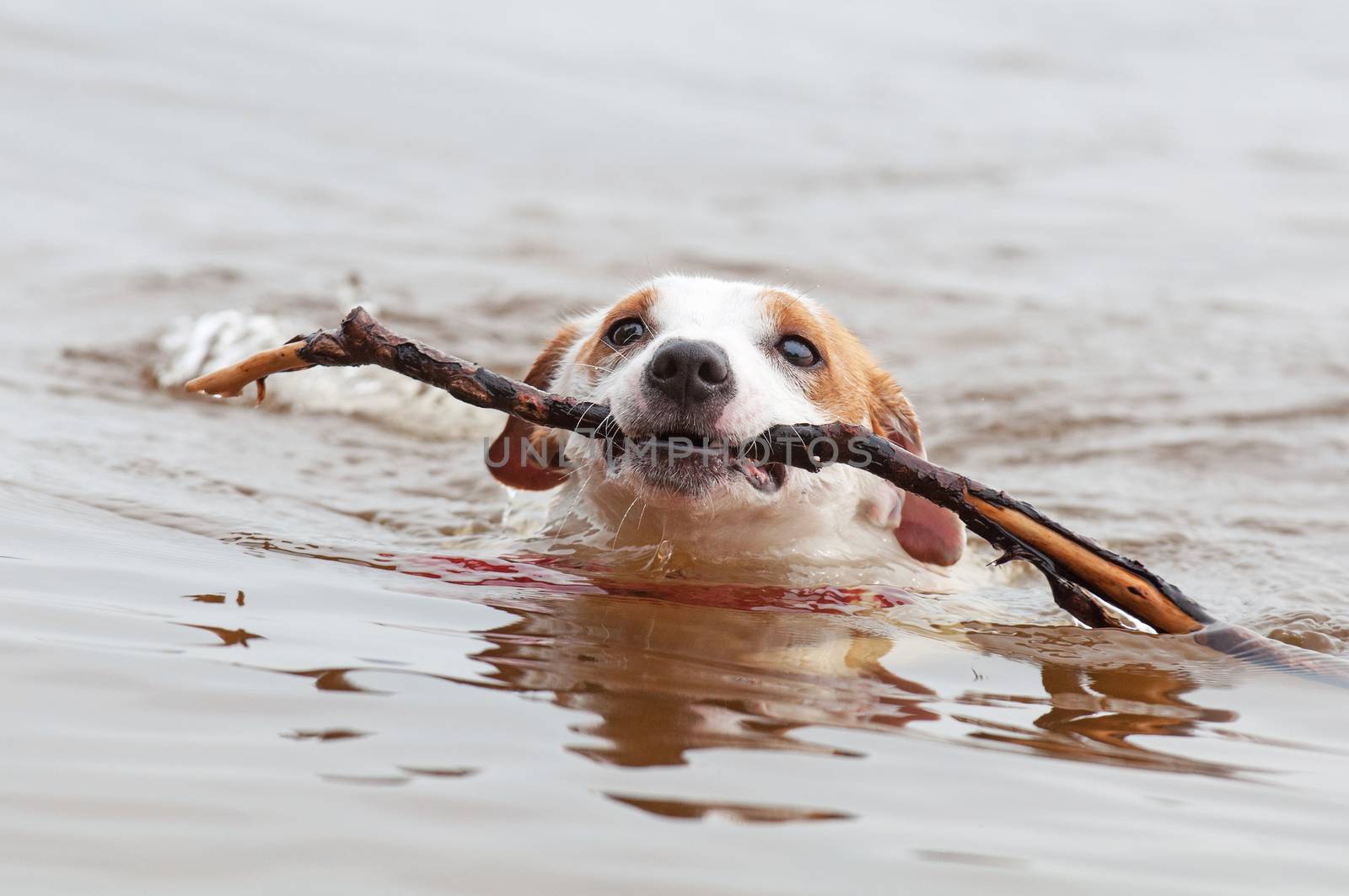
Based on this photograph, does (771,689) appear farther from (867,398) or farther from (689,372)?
(867,398)

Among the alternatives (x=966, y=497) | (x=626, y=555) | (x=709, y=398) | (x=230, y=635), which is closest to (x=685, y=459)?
(x=709, y=398)

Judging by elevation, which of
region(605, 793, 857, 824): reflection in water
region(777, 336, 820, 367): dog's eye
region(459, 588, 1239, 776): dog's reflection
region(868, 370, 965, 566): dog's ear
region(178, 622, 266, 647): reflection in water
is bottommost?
region(605, 793, 857, 824): reflection in water

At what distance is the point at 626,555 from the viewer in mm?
4316

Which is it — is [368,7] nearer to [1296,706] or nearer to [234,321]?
[234,321]

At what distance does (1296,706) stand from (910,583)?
160 centimetres

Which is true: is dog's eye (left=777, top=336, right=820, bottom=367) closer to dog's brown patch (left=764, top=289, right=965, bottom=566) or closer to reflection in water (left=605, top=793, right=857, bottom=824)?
dog's brown patch (left=764, top=289, right=965, bottom=566)

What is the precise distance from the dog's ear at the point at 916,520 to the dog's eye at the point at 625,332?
78cm

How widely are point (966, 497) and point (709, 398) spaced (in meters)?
0.68

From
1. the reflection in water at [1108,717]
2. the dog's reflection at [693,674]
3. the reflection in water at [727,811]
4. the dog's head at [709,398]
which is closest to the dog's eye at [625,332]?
the dog's head at [709,398]

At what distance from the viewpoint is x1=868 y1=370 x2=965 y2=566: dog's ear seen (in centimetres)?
461

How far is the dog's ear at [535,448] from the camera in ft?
15.5

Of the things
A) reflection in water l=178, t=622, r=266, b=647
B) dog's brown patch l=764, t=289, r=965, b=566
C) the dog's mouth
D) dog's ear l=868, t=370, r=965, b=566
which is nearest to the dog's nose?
the dog's mouth

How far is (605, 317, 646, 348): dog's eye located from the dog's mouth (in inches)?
21.4

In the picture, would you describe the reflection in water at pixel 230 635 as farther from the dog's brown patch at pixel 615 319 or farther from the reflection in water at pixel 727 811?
the dog's brown patch at pixel 615 319
